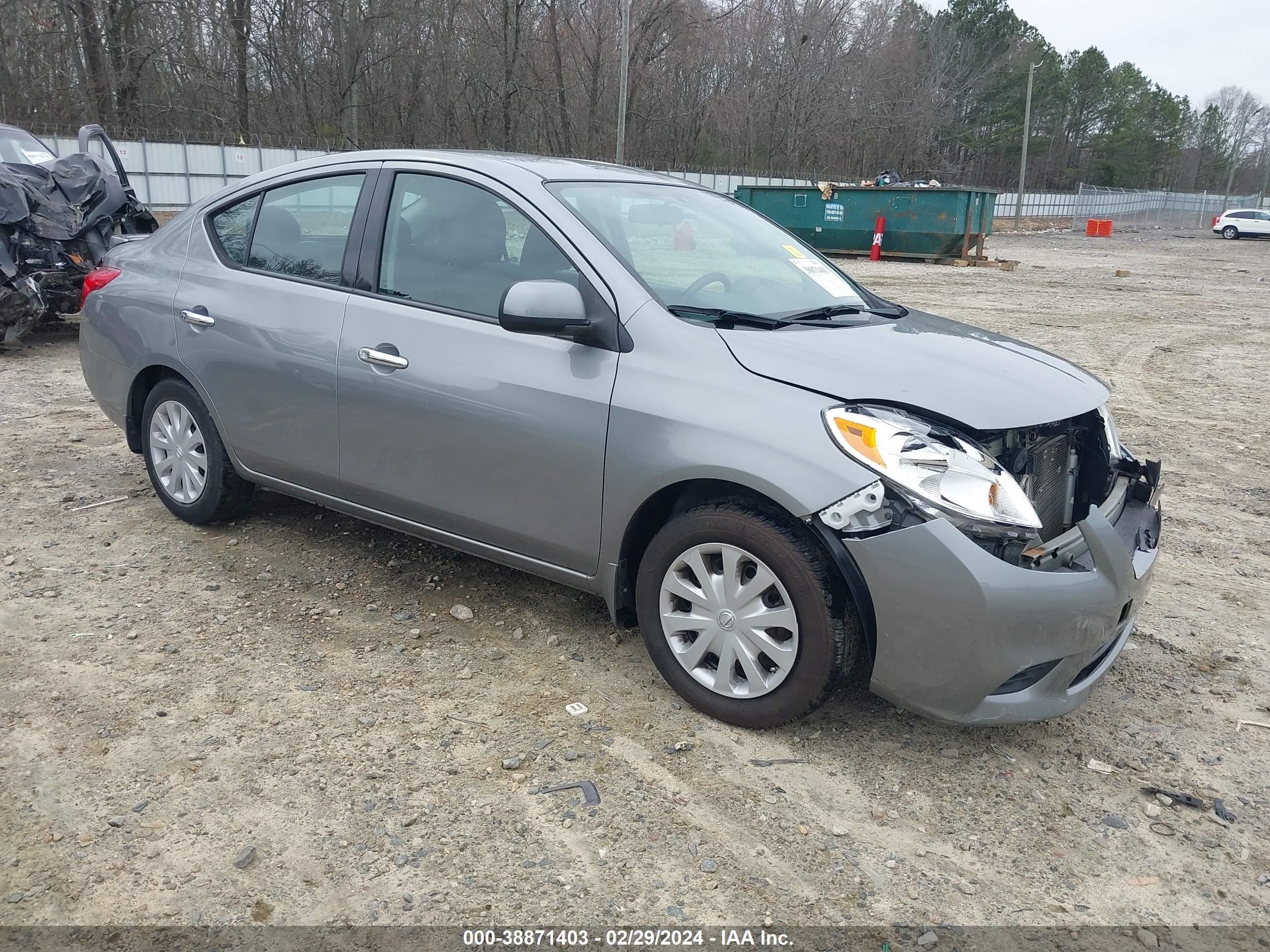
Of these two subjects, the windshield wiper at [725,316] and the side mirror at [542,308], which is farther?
the windshield wiper at [725,316]

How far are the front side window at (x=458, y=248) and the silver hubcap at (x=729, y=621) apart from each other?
1.08 meters

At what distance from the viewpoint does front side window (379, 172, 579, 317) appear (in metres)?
3.51

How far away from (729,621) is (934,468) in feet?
2.55

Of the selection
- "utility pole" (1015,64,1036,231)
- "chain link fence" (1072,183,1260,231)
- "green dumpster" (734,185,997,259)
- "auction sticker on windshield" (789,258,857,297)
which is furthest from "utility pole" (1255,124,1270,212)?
"auction sticker on windshield" (789,258,857,297)

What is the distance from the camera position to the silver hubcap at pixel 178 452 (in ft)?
15.0

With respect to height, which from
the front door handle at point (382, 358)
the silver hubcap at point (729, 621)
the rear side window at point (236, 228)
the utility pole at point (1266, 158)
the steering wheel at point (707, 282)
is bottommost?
the silver hubcap at point (729, 621)

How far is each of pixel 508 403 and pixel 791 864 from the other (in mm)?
1712

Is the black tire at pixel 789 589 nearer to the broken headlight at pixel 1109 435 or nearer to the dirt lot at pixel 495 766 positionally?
the dirt lot at pixel 495 766

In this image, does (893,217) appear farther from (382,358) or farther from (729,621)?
(729,621)

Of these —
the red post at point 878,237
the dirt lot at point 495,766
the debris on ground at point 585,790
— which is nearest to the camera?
the dirt lot at point 495,766

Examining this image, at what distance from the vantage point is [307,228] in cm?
417

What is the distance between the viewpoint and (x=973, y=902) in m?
2.49

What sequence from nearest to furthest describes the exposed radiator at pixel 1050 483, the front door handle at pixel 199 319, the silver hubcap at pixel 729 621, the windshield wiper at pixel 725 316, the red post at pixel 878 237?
1. the silver hubcap at pixel 729 621
2. the exposed radiator at pixel 1050 483
3. the windshield wiper at pixel 725 316
4. the front door handle at pixel 199 319
5. the red post at pixel 878 237

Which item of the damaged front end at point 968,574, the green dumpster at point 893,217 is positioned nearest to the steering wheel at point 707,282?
the damaged front end at point 968,574
